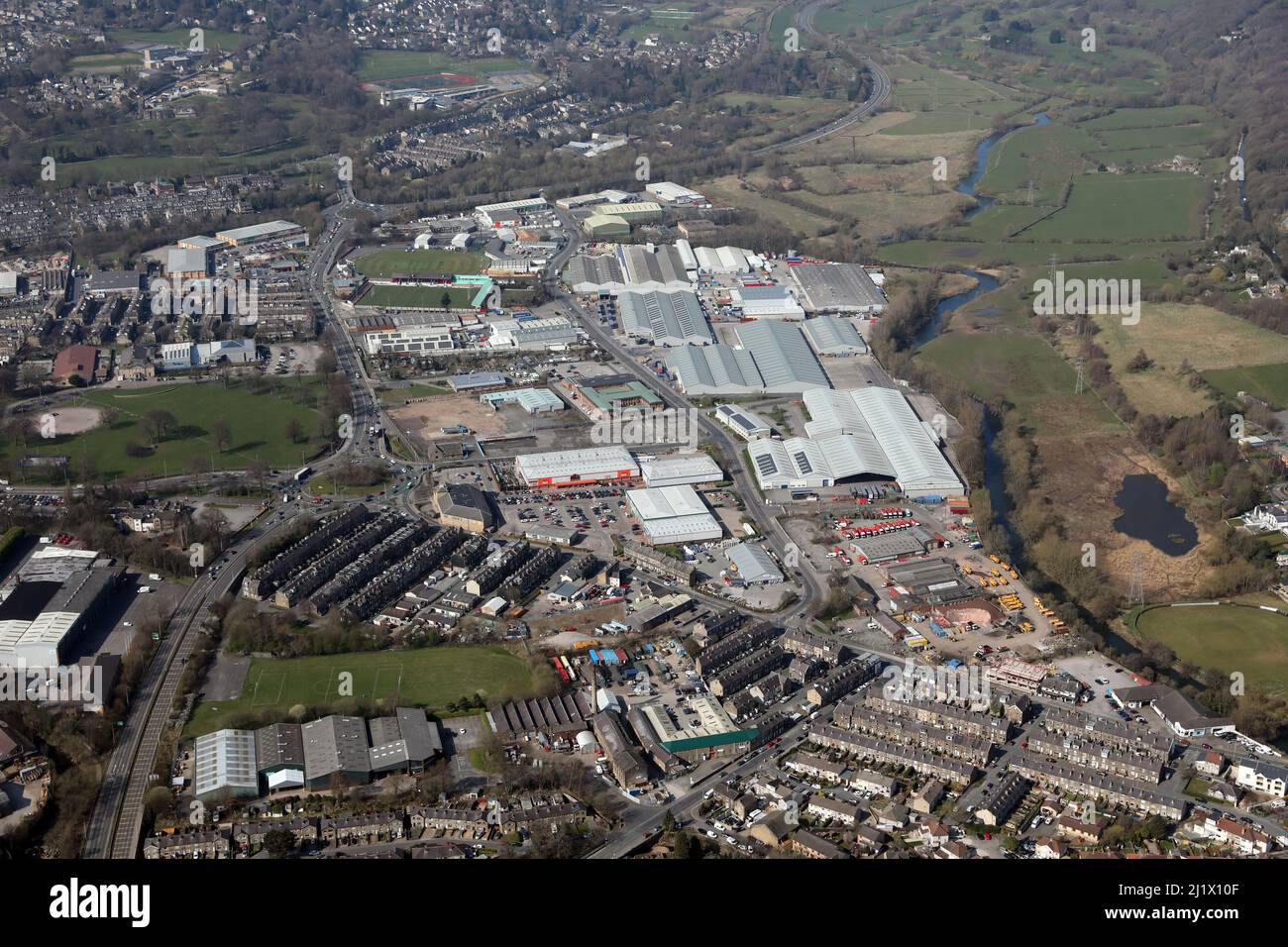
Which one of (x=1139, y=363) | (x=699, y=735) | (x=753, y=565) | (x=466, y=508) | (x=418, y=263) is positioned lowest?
(x=1139, y=363)

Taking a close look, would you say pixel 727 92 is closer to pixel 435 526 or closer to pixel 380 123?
pixel 380 123

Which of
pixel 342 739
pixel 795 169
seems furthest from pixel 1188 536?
pixel 795 169

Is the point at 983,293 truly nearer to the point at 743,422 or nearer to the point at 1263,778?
the point at 743,422

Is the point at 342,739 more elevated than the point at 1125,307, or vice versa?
the point at 342,739

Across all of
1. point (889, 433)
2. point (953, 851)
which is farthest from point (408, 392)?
point (953, 851)

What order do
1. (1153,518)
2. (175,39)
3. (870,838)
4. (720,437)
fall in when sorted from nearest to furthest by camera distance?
(870,838) → (1153,518) → (720,437) → (175,39)

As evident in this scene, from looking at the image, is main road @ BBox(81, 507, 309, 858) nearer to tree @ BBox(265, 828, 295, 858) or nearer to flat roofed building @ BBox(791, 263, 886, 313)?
tree @ BBox(265, 828, 295, 858)

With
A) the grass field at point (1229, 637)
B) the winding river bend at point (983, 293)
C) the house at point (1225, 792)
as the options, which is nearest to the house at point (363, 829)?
the house at point (1225, 792)

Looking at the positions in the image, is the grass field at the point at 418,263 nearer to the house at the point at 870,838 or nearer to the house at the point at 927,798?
the house at the point at 927,798
